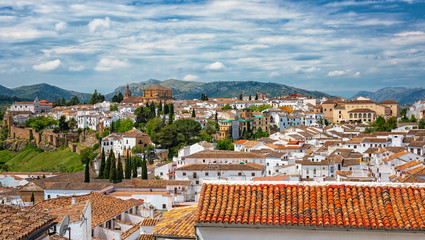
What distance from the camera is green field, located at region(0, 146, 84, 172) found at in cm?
6556

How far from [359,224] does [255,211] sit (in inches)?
61.7

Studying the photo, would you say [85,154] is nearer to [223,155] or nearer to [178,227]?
[223,155]

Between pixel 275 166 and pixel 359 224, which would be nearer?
pixel 359 224

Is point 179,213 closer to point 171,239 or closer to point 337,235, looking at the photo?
point 171,239

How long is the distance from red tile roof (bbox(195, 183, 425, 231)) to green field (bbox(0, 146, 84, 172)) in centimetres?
5710

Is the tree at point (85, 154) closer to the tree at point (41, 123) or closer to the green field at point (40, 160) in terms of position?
the green field at point (40, 160)

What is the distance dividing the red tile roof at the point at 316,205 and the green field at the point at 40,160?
57104 millimetres

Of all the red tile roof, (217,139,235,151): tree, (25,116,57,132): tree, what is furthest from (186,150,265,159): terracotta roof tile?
(25,116,57,132): tree

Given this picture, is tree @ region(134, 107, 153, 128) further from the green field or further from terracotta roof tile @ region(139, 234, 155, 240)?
terracotta roof tile @ region(139, 234, 155, 240)

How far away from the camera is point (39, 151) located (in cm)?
7712

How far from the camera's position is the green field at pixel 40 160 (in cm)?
6556

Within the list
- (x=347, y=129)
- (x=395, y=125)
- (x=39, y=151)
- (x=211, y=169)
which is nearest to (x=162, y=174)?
(x=211, y=169)

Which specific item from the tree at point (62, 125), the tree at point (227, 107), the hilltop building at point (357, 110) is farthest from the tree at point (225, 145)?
the tree at point (62, 125)

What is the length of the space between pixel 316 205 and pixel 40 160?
72063mm
